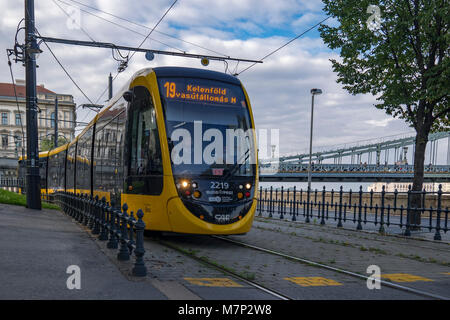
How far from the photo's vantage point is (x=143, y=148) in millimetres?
8703

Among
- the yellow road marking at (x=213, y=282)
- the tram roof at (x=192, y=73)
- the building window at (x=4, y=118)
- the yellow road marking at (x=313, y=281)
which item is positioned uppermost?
the building window at (x=4, y=118)

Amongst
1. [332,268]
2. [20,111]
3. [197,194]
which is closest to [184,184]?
[197,194]

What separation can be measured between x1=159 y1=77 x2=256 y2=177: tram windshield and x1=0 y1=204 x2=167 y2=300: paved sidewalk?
2.24m

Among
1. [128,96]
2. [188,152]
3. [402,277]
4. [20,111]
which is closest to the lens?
[402,277]

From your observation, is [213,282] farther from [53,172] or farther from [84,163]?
[53,172]

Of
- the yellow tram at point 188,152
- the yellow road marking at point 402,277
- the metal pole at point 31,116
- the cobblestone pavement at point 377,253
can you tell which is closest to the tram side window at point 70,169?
the metal pole at point 31,116

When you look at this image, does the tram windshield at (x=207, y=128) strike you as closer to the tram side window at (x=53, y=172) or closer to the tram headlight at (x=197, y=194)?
the tram headlight at (x=197, y=194)

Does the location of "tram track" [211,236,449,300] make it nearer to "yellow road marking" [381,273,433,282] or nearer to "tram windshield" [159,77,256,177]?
"yellow road marking" [381,273,433,282]

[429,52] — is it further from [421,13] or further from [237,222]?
[237,222]

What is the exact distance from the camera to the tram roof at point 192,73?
8.73 m

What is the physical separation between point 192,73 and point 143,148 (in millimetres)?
1745

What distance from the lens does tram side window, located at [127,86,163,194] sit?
27.3 ft

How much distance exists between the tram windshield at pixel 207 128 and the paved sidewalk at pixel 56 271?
2.24 metres
